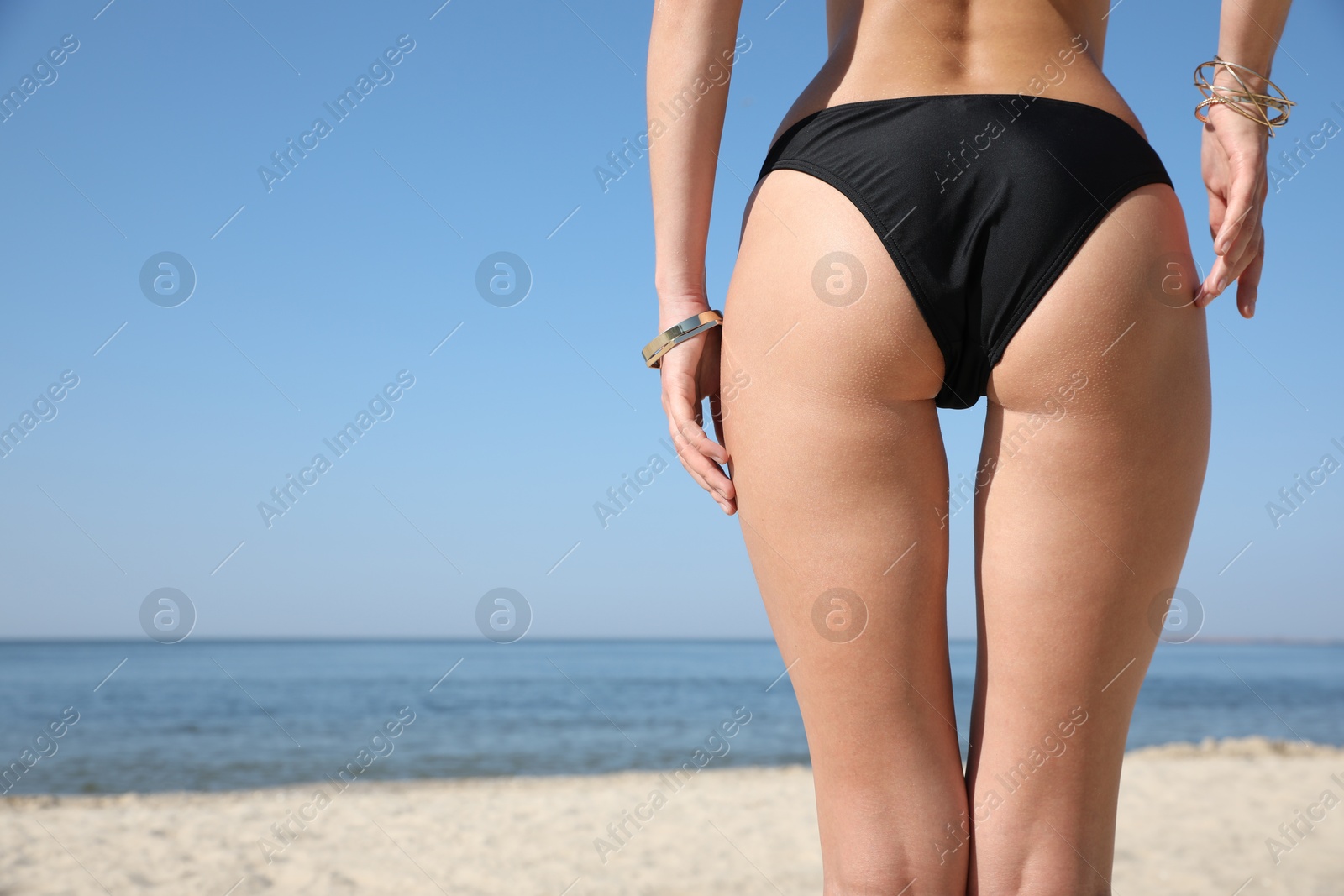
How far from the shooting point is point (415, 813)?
283 inches

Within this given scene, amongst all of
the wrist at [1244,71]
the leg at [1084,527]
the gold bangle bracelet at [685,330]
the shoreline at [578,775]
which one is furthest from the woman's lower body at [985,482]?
the shoreline at [578,775]

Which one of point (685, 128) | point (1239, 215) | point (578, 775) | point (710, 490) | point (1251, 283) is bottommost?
point (578, 775)

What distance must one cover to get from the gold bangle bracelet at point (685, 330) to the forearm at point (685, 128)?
18 millimetres

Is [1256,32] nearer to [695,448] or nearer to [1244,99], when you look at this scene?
[1244,99]

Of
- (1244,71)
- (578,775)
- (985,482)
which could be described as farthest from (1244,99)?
(578,775)

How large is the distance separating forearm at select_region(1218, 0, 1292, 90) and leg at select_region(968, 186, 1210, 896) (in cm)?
33

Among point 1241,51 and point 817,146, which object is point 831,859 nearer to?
point 817,146

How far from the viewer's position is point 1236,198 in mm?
1066

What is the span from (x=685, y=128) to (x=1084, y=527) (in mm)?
689

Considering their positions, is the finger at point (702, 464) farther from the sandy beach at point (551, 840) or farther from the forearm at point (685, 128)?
the sandy beach at point (551, 840)

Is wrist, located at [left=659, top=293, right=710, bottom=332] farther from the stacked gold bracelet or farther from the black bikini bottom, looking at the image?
the stacked gold bracelet

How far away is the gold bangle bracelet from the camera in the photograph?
1.17 m

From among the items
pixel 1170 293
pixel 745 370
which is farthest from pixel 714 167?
pixel 1170 293

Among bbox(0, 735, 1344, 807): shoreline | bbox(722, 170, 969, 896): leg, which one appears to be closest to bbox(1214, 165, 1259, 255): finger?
bbox(722, 170, 969, 896): leg
